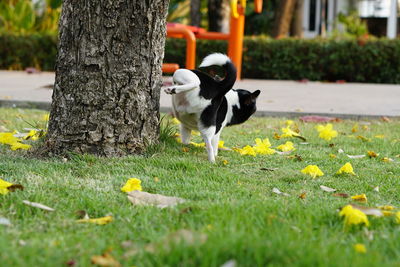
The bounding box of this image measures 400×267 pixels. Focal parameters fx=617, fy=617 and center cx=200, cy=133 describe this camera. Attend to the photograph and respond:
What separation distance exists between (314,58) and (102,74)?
30.0 ft

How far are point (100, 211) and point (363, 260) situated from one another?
1.24m

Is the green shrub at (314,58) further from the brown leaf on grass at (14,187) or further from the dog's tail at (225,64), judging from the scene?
the brown leaf on grass at (14,187)

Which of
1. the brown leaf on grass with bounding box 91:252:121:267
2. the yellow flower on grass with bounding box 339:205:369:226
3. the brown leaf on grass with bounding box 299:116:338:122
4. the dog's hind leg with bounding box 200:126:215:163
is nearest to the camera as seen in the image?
the brown leaf on grass with bounding box 91:252:121:267

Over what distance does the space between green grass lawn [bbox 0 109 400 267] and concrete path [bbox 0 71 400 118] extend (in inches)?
115

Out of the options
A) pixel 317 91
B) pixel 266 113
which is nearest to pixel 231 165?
pixel 266 113

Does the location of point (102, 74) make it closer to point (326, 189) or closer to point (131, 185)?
point (131, 185)

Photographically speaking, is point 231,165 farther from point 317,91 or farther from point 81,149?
point 317,91

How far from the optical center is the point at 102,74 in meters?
3.82

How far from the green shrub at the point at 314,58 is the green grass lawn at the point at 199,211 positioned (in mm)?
7922

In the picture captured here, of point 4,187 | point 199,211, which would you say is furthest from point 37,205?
point 199,211

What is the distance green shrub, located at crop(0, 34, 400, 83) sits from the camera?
40.1 feet

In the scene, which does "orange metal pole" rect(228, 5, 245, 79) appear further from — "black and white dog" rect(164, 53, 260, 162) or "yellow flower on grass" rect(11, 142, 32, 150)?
"yellow flower on grass" rect(11, 142, 32, 150)

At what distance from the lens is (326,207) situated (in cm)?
295

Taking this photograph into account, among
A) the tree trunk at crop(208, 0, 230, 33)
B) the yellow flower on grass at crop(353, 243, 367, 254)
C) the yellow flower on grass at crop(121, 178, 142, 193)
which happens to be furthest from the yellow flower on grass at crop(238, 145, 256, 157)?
the tree trunk at crop(208, 0, 230, 33)
